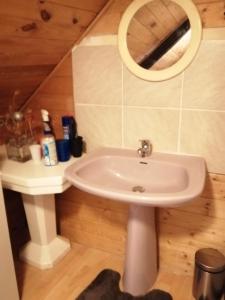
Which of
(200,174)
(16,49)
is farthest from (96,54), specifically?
(200,174)

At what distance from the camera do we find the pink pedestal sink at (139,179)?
1.27 metres

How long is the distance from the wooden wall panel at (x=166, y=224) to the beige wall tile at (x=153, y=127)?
29cm

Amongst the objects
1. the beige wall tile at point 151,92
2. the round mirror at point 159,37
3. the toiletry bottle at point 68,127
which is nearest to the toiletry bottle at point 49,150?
the toiletry bottle at point 68,127

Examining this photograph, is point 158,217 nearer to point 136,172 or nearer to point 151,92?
point 136,172

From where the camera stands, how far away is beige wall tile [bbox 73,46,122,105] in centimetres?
140

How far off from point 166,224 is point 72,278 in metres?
0.63

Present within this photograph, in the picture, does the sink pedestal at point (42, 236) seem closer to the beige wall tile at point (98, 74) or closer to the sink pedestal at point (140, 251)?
the sink pedestal at point (140, 251)

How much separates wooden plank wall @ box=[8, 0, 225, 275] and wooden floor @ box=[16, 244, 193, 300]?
64mm

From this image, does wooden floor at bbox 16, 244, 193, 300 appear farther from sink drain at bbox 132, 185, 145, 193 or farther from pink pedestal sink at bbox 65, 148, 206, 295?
sink drain at bbox 132, 185, 145, 193

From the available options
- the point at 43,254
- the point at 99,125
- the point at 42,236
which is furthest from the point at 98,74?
the point at 43,254

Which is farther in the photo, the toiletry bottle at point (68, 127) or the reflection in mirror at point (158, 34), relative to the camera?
the toiletry bottle at point (68, 127)

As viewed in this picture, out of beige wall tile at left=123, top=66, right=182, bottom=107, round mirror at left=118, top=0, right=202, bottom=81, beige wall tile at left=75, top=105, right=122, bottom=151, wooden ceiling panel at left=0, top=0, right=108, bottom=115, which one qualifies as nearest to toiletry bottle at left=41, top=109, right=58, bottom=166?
beige wall tile at left=75, top=105, right=122, bottom=151

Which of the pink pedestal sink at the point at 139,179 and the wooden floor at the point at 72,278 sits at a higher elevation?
the pink pedestal sink at the point at 139,179

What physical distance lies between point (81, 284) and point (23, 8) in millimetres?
1394
